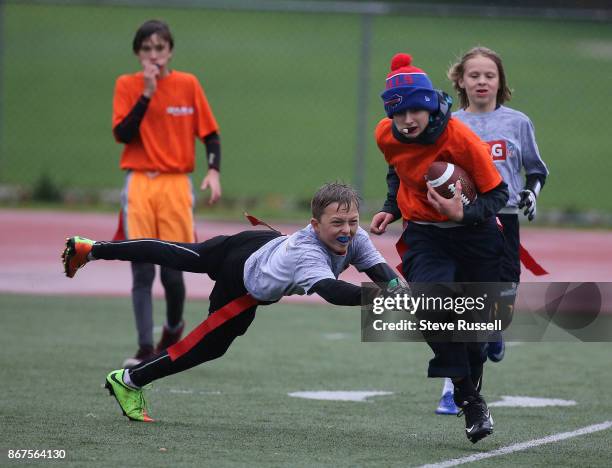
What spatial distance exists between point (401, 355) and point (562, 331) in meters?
1.98

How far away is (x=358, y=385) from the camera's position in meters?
8.64

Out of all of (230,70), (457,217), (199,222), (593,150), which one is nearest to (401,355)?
(457,217)

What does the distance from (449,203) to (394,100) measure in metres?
0.57

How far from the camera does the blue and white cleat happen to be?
7.64 metres

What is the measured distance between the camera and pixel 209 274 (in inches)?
274

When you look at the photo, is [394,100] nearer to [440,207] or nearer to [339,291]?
[440,207]

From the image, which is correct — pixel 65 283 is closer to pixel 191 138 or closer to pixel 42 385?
pixel 191 138

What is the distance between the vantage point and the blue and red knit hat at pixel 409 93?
6387mm

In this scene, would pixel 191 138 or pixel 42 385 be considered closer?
pixel 42 385

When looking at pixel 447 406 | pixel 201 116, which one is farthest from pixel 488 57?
pixel 201 116

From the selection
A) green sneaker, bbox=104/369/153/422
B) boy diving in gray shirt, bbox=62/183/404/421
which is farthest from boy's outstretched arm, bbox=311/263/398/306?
green sneaker, bbox=104/369/153/422

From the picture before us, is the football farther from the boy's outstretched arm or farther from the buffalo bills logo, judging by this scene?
the boy's outstretched arm

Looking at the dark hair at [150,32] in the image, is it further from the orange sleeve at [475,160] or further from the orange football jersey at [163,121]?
the orange sleeve at [475,160]

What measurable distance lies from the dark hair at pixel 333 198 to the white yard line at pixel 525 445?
129 centimetres
